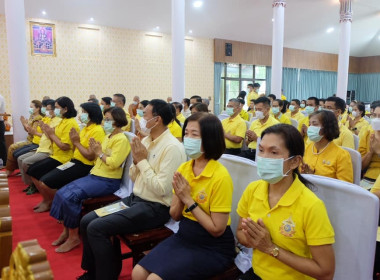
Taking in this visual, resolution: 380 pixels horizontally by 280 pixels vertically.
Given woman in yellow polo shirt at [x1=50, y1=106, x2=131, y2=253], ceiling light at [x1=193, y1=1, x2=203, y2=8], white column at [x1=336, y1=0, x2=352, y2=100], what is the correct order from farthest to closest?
white column at [x1=336, y1=0, x2=352, y2=100]
ceiling light at [x1=193, y1=1, x2=203, y2=8]
woman in yellow polo shirt at [x1=50, y1=106, x2=131, y2=253]

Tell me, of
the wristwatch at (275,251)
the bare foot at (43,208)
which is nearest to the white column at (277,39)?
the bare foot at (43,208)

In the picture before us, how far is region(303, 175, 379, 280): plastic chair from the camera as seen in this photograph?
141cm

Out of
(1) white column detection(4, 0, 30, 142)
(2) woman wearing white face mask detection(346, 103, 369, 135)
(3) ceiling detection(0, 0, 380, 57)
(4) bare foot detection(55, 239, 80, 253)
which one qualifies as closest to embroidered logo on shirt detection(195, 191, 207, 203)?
(4) bare foot detection(55, 239, 80, 253)

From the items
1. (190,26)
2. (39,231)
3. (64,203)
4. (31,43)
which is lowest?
(39,231)

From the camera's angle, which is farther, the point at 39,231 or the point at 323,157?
the point at 39,231

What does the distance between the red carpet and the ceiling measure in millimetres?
6557

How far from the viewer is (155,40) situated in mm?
12047

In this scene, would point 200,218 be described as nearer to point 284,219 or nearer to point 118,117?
point 284,219

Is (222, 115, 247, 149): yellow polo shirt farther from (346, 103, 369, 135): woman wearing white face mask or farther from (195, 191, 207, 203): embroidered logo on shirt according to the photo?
(195, 191, 207, 203): embroidered logo on shirt

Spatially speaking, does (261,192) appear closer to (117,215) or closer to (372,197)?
(372,197)

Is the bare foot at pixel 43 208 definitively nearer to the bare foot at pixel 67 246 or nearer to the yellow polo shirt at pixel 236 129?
the bare foot at pixel 67 246

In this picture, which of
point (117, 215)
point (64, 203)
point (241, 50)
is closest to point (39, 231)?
point (64, 203)

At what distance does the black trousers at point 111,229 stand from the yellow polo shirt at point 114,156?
64 centimetres

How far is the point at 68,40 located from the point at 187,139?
388 inches
